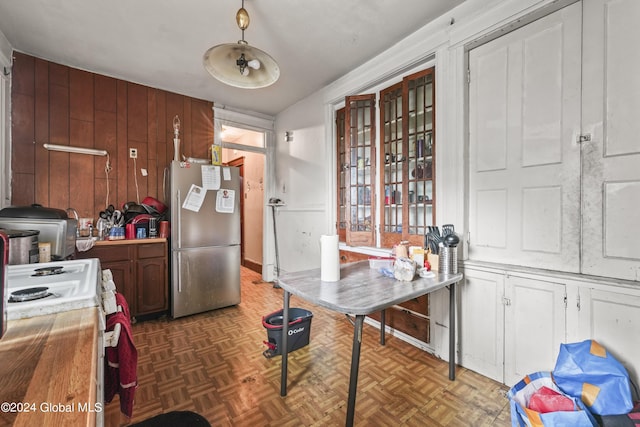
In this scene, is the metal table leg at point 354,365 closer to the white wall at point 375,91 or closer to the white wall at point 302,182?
the white wall at point 375,91

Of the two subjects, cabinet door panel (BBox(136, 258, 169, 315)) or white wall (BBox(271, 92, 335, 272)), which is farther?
white wall (BBox(271, 92, 335, 272))

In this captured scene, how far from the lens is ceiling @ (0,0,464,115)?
219cm

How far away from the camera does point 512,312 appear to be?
1.93m

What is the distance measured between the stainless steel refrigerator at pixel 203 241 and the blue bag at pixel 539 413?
3.04m

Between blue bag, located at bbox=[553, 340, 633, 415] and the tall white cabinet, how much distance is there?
20cm

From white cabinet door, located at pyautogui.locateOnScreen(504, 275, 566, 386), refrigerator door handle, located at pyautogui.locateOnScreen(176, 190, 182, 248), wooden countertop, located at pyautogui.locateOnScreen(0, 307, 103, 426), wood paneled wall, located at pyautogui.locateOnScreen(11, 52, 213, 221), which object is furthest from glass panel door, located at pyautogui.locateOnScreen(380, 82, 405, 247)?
wood paneled wall, located at pyautogui.locateOnScreen(11, 52, 213, 221)

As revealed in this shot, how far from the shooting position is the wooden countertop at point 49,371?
47 centimetres

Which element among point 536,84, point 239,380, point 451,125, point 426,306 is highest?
point 536,84

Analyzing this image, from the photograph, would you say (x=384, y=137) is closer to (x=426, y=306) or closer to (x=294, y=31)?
(x=294, y=31)

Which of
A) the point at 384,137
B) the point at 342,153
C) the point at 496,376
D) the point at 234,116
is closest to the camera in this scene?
the point at 496,376

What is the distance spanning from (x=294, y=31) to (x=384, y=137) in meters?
1.30

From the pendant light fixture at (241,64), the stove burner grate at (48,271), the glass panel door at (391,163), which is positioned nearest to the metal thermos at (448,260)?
the glass panel door at (391,163)

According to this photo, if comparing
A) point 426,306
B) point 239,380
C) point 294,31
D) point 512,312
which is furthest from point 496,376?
point 294,31

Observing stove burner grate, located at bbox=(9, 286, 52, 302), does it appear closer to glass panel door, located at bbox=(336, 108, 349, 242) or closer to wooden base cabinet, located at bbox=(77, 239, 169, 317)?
wooden base cabinet, located at bbox=(77, 239, 169, 317)
